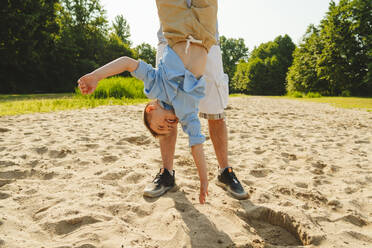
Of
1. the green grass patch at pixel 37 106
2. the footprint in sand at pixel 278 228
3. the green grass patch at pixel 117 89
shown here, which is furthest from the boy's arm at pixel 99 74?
the green grass patch at pixel 117 89

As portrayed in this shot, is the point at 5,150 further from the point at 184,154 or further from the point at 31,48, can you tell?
the point at 31,48

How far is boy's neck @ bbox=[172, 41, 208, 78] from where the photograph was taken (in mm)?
1985

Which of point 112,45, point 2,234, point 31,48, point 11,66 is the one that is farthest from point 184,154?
point 112,45

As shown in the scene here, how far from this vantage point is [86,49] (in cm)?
2988

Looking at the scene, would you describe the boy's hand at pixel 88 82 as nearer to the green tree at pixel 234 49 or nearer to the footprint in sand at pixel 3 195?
the footprint in sand at pixel 3 195

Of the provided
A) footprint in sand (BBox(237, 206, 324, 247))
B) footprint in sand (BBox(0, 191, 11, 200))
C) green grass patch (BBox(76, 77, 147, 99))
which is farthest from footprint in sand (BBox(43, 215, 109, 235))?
green grass patch (BBox(76, 77, 147, 99))

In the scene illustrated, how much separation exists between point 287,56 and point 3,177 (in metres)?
49.0

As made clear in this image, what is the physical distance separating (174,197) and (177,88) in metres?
0.87

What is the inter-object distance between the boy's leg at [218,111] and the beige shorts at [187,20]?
0.65 ft

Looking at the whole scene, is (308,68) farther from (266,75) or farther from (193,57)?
(193,57)

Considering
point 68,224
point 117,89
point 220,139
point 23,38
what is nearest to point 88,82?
point 68,224

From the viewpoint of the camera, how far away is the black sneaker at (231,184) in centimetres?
205

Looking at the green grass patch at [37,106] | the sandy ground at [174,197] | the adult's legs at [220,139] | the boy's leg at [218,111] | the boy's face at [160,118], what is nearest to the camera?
the sandy ground at [174,197]

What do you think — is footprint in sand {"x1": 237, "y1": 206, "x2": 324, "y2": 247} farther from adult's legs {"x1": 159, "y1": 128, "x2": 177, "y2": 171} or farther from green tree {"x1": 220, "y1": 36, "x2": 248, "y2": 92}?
green tree {"x1": 220, "y1": 36, "x2": 248, "y2": 92}
